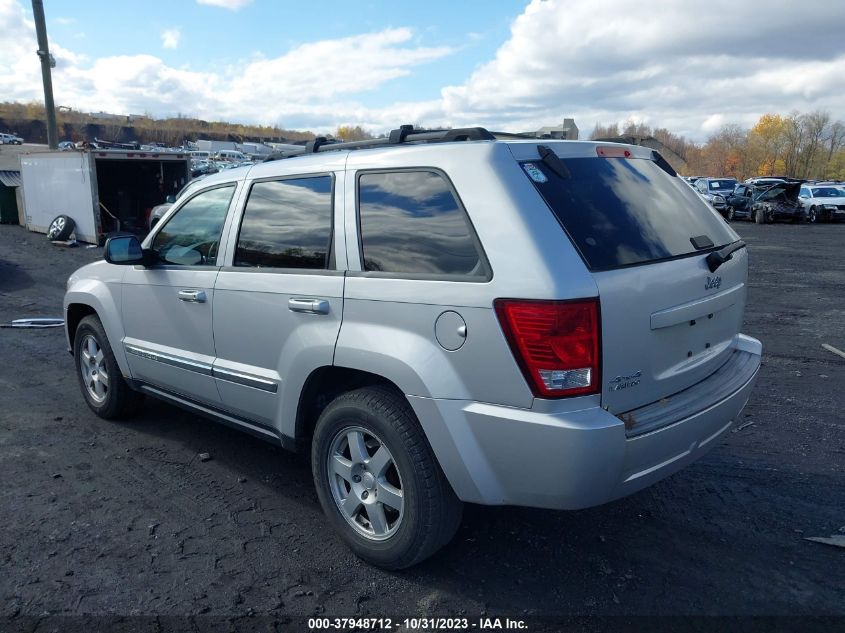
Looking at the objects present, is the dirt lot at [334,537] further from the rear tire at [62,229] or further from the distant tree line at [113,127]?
the distant tree line at [113,127]

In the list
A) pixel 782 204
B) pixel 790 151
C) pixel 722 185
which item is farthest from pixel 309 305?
pixel 790 151

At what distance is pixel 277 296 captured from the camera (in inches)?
136

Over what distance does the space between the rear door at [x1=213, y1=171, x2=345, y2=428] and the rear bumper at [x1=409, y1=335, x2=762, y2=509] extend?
29.6 inches

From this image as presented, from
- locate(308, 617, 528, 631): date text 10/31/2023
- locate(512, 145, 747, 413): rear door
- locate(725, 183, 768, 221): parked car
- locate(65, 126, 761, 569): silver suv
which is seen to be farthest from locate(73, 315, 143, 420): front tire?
locate(725, 183, 768, 221): parked car

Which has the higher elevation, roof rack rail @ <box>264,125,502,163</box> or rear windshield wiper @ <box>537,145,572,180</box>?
roof rack rail @ <box>264,125,502,163</box>

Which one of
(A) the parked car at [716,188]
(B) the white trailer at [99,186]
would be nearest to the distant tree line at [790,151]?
(A) the parked car at [716,188]

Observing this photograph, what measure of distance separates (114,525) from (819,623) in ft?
11.1

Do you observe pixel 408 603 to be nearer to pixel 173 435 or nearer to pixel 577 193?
pixel 577 193

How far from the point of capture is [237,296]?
3.69m

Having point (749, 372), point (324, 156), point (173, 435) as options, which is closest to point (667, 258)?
point (749, 372)

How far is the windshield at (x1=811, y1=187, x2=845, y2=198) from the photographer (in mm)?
28297

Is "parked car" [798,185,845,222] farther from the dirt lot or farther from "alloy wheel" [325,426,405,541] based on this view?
"alloy wheel" [325,426,405,541]

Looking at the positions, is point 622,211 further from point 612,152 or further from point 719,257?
point 719,257

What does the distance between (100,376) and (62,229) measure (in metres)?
13.1
